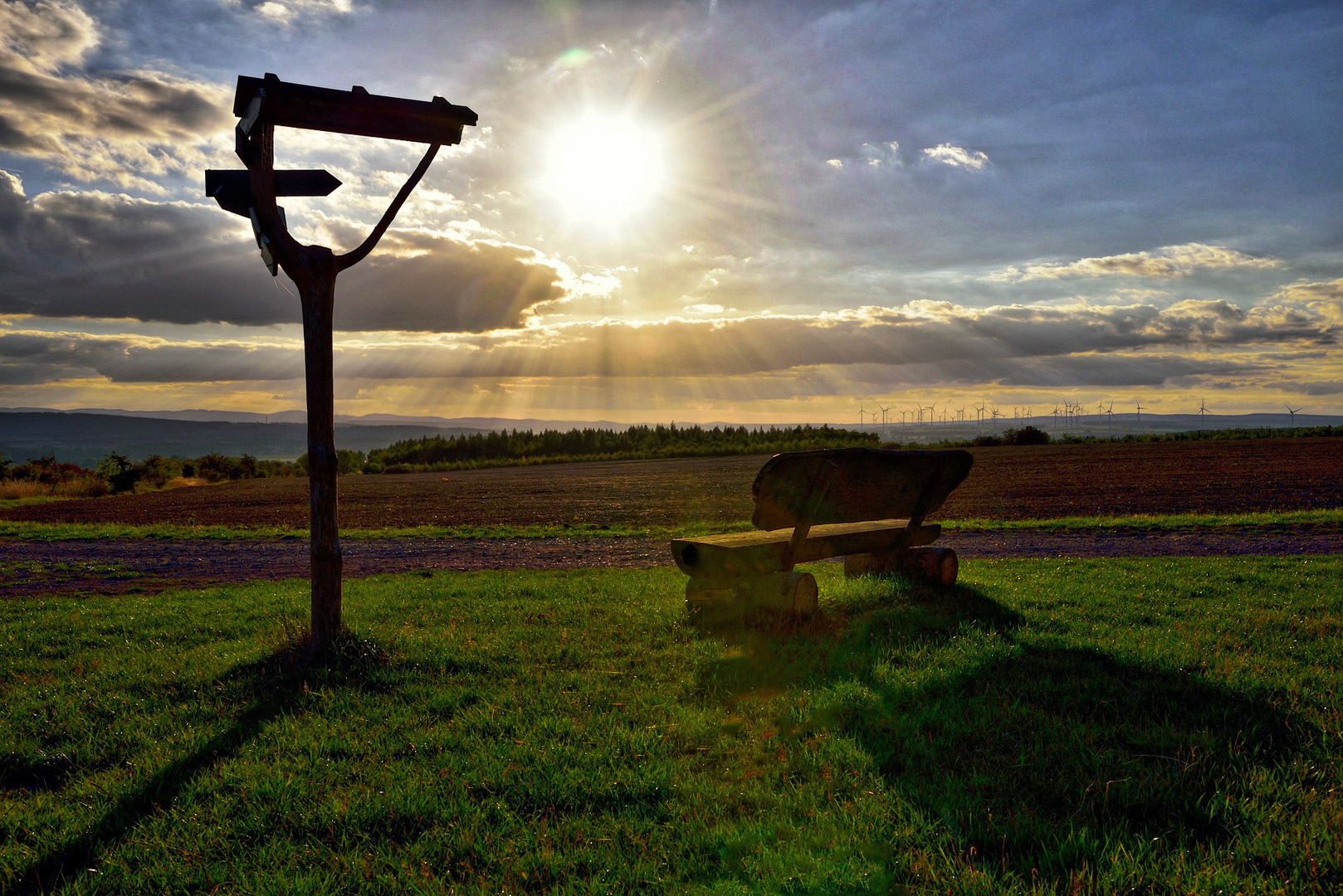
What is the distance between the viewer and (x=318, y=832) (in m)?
3.06

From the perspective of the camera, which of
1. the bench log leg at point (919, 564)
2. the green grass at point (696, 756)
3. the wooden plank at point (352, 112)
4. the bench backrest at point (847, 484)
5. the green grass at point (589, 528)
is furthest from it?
the green grass at point (589, 528)

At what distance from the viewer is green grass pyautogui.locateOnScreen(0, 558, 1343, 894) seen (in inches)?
107

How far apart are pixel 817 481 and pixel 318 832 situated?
4.15 metres

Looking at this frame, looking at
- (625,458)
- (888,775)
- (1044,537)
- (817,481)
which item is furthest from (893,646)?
(625,458)

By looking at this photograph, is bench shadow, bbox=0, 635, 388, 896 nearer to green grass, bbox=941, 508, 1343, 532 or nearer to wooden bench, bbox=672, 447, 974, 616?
wooden bench, bbox=672, 447, 974, 616

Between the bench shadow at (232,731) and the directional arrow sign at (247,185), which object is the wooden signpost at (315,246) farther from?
the bench shadow at (232,731)

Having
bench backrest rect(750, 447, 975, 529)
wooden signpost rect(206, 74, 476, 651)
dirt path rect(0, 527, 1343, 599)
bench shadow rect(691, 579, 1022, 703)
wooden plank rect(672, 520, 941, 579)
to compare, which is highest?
wooden signpost rect(206, 74, 476, 651)

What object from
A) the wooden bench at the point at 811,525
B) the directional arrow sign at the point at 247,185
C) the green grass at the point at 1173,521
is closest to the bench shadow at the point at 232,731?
the wooden bench at the point at 811,525

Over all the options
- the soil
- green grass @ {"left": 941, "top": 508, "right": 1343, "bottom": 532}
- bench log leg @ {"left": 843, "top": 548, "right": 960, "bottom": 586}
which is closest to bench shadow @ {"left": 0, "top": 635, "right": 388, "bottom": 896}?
bench log leg @ {"left": 843, "top": 548, "right": 960, "bottom": 586}

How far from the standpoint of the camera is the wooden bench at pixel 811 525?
229 inches

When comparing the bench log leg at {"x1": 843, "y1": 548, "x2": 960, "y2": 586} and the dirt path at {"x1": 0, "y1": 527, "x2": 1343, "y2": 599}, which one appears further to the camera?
the dirt path at {"x1": 0, "y1": 527, "x2": 1343, "y2": 599}

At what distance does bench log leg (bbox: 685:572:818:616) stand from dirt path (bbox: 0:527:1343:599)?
3945mm

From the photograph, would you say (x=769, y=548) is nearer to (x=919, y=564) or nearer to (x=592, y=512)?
(x=919, y=564)

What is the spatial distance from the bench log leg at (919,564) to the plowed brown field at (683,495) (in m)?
7.67
